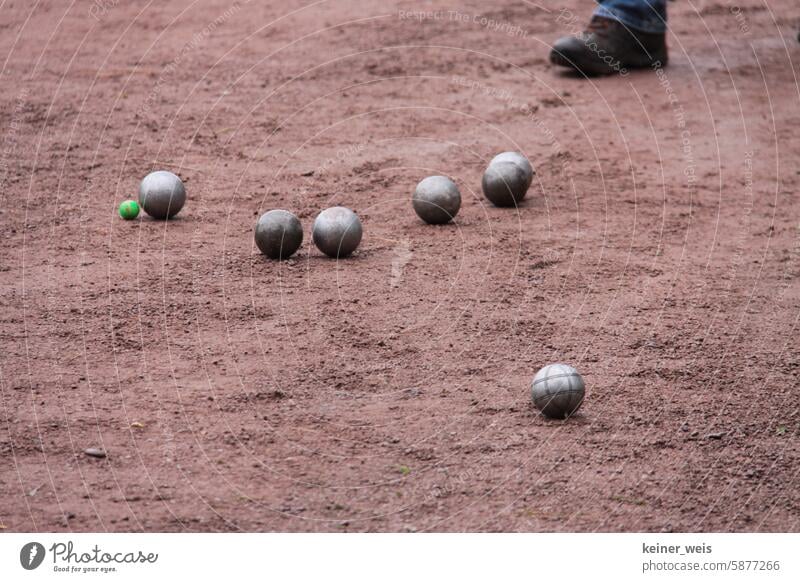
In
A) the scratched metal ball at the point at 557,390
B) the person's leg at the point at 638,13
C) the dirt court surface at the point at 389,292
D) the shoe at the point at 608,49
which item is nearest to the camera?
the dirt court surface at the point at 389,292

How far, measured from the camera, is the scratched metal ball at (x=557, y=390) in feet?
23.2

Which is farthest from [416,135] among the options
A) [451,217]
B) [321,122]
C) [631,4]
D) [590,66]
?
[631,4]

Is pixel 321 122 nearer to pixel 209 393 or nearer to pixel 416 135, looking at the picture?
pixel 416 135

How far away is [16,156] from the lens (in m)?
12.3

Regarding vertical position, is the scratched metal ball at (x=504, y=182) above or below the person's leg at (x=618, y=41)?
below

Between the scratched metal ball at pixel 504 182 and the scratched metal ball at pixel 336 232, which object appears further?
the scratched metal ball at pixel 504 182

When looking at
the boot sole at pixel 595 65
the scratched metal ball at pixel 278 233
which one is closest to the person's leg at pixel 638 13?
the boot sole at pixel 595 65

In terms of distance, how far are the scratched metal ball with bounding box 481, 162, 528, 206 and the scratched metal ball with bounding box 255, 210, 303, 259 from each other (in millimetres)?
2399

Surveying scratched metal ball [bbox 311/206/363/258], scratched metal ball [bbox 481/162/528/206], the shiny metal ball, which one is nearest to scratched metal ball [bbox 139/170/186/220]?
scratched metal ball [bbox 311/206/363/258]

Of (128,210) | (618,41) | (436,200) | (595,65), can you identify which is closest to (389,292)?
(436,200)

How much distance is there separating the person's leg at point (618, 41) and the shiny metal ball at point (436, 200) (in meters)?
5.79

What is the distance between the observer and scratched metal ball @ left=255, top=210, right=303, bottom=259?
9.45 m

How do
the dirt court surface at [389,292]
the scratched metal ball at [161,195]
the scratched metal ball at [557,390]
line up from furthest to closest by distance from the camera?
the scratched metal ball at [161,195]
the scratched metal ball at [557,390]
the dirt court surface at [389,292]

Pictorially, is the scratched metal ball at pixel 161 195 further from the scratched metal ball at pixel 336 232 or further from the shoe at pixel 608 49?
the shoe at pixel 608 49
